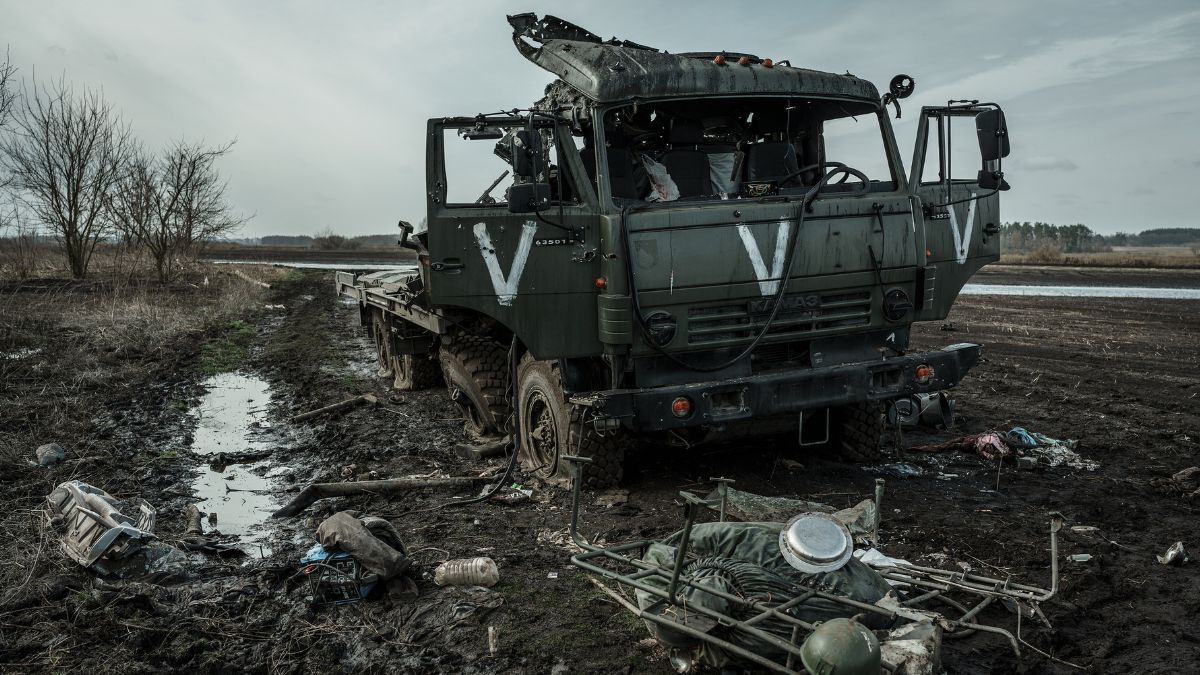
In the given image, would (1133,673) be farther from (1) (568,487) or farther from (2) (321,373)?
(2) (321,373)

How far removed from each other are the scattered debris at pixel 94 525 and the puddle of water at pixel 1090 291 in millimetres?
18866

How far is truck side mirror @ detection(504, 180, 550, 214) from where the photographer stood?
5191 mm

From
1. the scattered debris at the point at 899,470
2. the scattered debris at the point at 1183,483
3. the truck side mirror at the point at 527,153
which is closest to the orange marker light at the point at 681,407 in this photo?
the truck side mirror at the point at 527,153

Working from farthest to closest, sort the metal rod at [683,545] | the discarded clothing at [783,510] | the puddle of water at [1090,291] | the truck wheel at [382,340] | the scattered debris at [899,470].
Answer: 1. the puddle of water at [1090,291]
2. the truck wheel at [382,340]
3. the scattered debris at [899,470]
4. the discarded clothing at [783,510]
5. the metal rod at [683,545]

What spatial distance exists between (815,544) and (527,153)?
9.43ft

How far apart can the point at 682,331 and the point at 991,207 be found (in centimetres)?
274

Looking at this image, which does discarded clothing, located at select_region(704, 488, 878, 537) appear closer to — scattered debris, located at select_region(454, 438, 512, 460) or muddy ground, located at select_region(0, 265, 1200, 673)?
muddy ground, located at select_region(0, 265, 1200, 673)

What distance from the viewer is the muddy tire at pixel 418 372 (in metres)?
9.67

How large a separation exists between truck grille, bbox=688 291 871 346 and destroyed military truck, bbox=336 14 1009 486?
1 cm

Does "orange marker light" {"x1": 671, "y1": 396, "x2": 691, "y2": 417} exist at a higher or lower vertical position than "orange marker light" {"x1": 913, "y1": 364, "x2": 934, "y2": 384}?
lower

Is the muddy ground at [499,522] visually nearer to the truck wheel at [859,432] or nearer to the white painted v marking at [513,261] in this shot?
the truck wheel at [859,432]

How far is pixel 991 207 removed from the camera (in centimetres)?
644

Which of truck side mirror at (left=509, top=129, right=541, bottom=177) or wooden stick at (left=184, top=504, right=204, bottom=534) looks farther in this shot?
wooden stick at (left=184, top=504, right=204, bottom=534)

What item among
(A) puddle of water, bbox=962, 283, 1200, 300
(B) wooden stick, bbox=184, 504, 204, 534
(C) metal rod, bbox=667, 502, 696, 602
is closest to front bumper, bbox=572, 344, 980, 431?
(C) metal rod, bbox=667, 502, 696, 602
